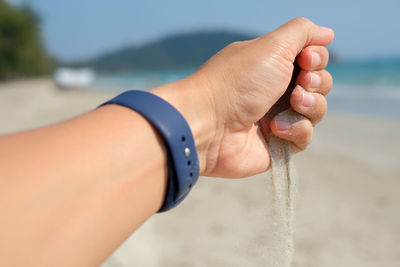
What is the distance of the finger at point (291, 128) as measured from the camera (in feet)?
5.37

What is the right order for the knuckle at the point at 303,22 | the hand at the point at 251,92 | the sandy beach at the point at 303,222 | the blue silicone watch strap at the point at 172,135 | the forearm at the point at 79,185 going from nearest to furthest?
the forearm at the point at 79,185 < the blue silicone watch strap at the point at 172,135 < the hand at the point at 251,92 < the knuckle at the point at 303,22 < the sandy beach at the point at 303,222

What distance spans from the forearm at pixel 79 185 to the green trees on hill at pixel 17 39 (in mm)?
25209

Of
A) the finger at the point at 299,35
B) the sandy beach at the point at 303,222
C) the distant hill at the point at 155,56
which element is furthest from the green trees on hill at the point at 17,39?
the finger at the point at 299,35

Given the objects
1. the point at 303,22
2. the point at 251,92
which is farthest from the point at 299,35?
the point at 251,92

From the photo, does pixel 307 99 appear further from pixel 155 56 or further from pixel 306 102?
pixel 155 56

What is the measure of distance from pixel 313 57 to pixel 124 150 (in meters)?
0.98

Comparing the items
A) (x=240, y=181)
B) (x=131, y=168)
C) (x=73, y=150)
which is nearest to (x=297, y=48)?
(x=131, y=168)

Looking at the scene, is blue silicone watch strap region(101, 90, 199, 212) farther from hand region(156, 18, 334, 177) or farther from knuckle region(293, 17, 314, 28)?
knuckle region(293, 17, 314, 28)

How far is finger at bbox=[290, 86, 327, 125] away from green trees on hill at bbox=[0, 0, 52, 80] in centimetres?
2501

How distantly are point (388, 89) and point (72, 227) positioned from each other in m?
16.5

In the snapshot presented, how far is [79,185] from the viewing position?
90cm

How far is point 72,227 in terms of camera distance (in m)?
0.87

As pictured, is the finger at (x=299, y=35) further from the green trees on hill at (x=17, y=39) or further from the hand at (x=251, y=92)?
the green trees on hill at (x=17, y=39)

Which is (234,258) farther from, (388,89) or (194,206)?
(388,89)
